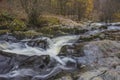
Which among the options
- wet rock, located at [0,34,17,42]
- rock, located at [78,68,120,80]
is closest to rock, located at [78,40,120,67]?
rock, located at [78,68,120,80]

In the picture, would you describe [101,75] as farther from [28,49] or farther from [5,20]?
[5,20]

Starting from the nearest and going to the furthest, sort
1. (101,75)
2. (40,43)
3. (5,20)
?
(101,75) → (40,43) → (5,20)

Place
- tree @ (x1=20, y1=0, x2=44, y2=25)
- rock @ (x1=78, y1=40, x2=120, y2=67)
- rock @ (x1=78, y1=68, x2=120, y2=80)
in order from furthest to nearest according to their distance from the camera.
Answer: tree @ (x1=20, y1=0, x2=44, y2=25)
rock @ (x1=78, y1=40, x2=120, y2=67)
rock @ (x1=78, y1=68, x2=120, y2=80)

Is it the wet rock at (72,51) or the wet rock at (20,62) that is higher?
the wet rock at (20,62)

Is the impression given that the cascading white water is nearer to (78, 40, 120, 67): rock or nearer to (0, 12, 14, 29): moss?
(78, 40, 120, 67): rock

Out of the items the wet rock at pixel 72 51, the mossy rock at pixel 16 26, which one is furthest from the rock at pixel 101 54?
the mossy rock at pixel 16 26

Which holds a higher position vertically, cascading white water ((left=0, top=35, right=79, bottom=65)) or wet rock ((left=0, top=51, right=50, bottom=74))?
wet rock ((left=0, top=51, right=50, bottom=74))

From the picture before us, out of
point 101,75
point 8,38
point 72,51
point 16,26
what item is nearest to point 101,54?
point 72,51

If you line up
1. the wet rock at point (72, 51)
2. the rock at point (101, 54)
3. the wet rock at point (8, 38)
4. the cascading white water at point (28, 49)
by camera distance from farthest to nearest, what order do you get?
the wet rock at point (8, 38)
the cascading white water at point (28, 49)
the wet rock at point (72, 51)
the rock at point (101, 54)

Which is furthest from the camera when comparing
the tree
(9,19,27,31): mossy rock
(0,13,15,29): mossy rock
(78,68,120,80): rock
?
the tree

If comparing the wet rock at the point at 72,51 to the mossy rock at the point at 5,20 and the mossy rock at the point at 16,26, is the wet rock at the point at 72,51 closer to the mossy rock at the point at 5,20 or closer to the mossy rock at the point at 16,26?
the mossy rock at the point at 16,26

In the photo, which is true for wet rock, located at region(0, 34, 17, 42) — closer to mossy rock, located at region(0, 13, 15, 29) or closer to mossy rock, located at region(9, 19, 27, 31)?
mossy rock, located at region(9, 19, 27, 31)

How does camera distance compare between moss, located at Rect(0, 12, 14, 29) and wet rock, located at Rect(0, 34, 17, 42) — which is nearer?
wet rock, located at Rect(0, 34, 17, 42)

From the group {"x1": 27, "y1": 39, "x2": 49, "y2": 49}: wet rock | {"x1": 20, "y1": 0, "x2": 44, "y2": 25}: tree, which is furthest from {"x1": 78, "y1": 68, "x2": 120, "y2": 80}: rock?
{"x1": 20, "y1": 0, "x2": 44, "y2": 25}: tree
